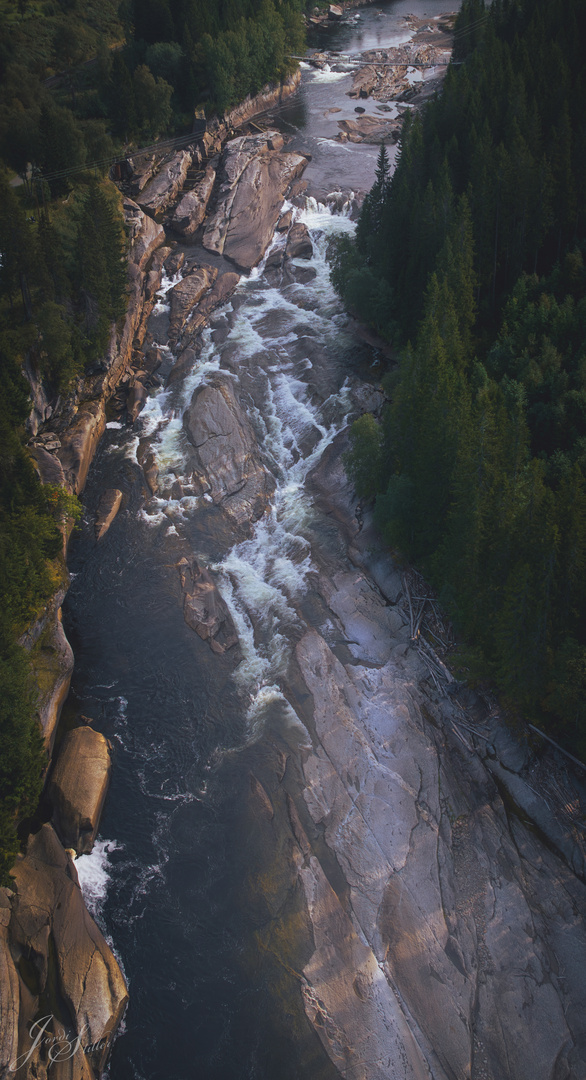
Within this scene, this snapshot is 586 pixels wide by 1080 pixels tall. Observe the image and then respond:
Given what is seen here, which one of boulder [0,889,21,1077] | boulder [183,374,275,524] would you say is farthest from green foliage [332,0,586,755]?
boulder [0,889,21,1077]

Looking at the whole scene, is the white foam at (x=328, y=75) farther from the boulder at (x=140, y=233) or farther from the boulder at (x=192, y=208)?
the boulder at (x=140, y=233)

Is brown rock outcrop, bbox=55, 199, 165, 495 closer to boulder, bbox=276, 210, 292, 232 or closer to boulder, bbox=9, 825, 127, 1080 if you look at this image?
boulder, bbox=276, 210, 292, 232

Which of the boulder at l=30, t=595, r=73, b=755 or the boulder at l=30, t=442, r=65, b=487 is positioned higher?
the boulder at l=30, t=442, r=65, b=487

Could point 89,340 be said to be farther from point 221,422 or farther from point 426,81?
point 426,81

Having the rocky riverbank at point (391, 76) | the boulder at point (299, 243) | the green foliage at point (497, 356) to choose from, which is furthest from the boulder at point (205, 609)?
the rocky riverbank at point (391, 76)

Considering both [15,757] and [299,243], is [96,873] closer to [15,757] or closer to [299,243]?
[15,757]
